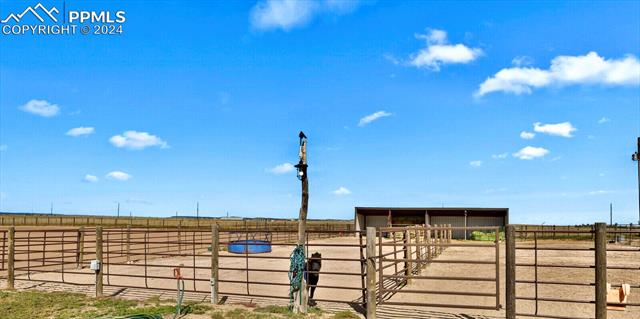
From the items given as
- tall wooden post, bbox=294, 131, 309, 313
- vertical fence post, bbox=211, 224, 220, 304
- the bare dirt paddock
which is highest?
tall wooden post, bbox=294, 131, 309, 313

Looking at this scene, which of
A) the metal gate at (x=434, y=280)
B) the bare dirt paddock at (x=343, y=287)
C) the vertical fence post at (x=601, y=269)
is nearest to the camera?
the vertical fence post at (x=601, y=269)

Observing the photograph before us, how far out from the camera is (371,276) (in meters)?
8.47

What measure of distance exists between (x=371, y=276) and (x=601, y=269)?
11.4 ft

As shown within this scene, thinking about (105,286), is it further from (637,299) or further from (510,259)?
(637,299)

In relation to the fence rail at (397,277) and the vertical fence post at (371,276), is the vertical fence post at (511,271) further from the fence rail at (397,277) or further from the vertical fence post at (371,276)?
the vertical fence post at (371,276)

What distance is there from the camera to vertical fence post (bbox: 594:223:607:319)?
7.74 metres

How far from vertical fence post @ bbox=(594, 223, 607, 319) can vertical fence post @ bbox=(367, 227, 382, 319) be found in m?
3.36

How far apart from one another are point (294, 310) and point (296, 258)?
2.86 ft

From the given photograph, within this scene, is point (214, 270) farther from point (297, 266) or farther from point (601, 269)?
point (601, 269)

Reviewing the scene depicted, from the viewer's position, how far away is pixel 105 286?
12.1 m

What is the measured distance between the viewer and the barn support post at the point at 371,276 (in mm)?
8367

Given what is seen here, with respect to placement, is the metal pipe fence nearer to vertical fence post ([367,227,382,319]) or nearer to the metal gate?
the metal gate

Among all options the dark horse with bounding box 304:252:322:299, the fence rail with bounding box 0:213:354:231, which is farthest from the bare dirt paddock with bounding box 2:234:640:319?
the fence rail with bounding box 0:213:354:231

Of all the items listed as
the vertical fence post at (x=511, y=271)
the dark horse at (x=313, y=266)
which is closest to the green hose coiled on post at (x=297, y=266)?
the dark horse at (x=313, y=266)
